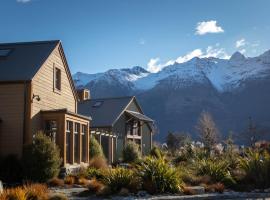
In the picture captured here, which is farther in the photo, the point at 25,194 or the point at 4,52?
the point at 4,52

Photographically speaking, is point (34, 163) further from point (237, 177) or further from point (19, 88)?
point (237, 177)

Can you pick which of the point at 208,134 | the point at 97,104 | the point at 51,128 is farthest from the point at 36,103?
the point at 208,134

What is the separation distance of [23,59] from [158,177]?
10.7 metres

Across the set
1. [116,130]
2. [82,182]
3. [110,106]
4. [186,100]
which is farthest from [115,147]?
[186,100]

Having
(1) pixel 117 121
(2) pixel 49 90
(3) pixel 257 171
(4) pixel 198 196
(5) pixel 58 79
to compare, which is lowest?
(4) pixel 198 196

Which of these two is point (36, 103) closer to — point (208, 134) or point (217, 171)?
point (217, 171)

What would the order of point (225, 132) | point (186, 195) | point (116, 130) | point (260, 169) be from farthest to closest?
point (225, 132) < point (116, 130) < point (260, 169) < point (186, 195)

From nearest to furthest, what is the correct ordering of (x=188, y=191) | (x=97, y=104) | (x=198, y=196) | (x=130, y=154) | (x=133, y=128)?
(x=198, y=196) → (x=188, y=191) → (x=130, y=154) → (x=97, y=104) → (x=133, y=128)

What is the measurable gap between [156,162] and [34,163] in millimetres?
5470

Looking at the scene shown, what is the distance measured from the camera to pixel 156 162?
17.0 m

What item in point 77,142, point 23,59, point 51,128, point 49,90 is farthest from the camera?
point 77,142

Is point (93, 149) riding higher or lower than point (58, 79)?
lower

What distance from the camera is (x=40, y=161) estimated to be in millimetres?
19719

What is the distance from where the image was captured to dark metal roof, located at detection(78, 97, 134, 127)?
39812 millimetres
